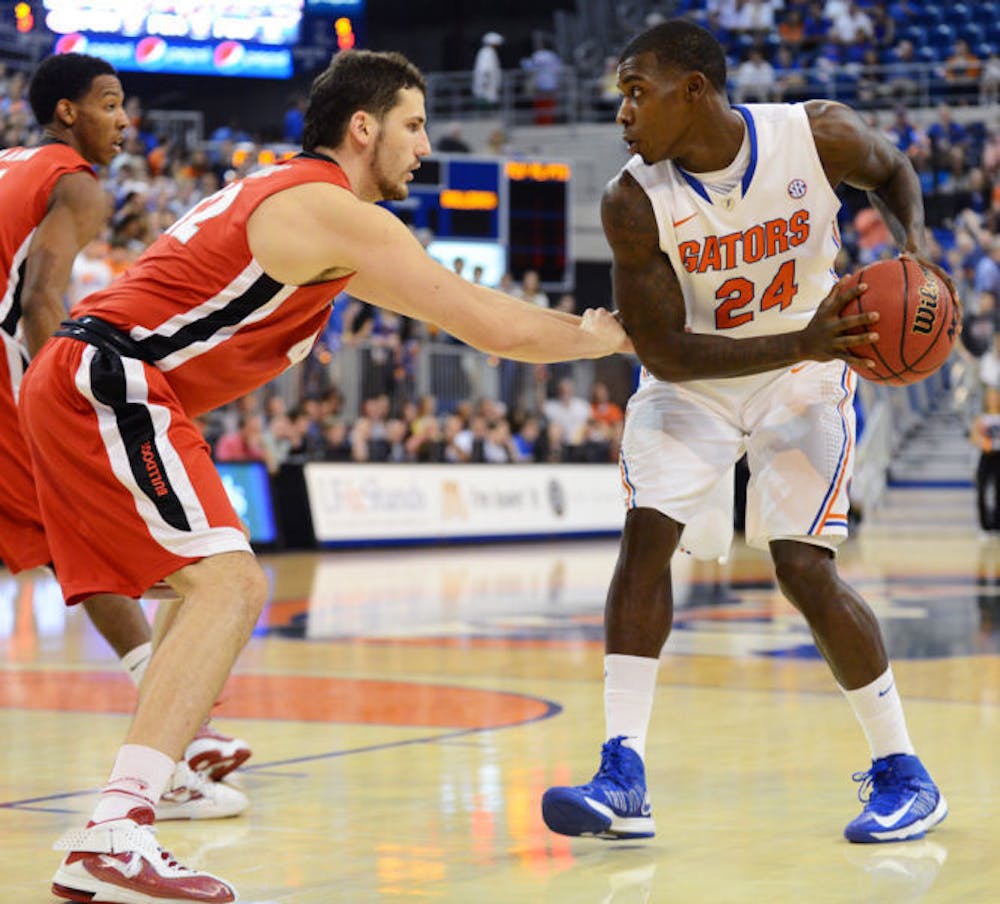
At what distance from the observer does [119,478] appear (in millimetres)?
4047

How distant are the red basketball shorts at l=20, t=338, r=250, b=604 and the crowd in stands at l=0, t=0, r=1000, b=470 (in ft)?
31.5

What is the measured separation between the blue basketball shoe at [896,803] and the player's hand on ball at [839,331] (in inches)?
45.9

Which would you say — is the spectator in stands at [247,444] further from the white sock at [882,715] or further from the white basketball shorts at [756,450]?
the white sock at [882,715]

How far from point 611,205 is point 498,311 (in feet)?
2.84

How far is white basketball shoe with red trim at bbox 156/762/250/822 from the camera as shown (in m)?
4.96

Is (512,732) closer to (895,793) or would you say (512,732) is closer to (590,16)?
(895,793)

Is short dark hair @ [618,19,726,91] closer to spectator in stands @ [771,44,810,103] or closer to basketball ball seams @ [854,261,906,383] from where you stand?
basketball ball seams @ [854,261,906,383]

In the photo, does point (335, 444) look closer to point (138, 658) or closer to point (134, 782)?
point (138, 658)

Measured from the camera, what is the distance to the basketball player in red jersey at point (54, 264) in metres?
5.18

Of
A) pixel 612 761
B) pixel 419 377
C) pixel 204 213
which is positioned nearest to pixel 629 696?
pixel 612 761

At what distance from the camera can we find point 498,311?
13.5 feet

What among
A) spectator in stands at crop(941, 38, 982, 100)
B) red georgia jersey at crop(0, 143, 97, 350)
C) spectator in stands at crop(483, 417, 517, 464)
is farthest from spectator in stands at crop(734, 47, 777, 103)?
red georgia jersey at crop(0, 143, 97, 350)

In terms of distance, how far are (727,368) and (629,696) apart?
93 centimetres

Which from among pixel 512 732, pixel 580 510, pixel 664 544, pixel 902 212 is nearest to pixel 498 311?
pixel 664 544
